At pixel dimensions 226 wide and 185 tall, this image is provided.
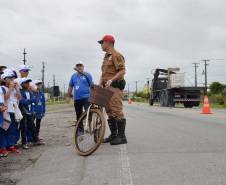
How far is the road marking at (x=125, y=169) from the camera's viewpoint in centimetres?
553

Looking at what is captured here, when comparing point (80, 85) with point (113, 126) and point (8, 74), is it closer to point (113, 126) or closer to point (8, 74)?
point (113, 126)

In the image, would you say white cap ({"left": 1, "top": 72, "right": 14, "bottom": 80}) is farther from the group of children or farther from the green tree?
the green tree

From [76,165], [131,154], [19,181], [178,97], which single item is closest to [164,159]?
[131,154]

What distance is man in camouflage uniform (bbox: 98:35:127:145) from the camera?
819cm

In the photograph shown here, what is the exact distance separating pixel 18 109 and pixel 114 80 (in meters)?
1.89

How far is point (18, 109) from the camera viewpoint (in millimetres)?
8578

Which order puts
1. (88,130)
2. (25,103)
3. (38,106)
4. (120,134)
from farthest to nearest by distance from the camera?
(38,106), (25,103), (120,134), (88,130)

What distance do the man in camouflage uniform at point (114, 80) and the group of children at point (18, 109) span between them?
1.62m

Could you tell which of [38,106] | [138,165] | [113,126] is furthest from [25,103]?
[138,165]

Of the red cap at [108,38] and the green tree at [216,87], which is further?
the green tree at [216,87]

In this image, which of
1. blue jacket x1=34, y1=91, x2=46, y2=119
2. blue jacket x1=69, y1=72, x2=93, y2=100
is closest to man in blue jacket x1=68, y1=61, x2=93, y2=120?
blue jacket x1=69, y1=72, x2=93, y2=100

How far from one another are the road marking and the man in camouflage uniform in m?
0.58

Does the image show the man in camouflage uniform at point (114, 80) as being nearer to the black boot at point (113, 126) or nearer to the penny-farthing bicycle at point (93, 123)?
the black boot at point (113, 126)

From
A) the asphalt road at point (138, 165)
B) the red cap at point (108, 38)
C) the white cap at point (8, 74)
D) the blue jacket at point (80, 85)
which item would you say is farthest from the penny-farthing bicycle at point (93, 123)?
the blue jacket at point (80, 85)
